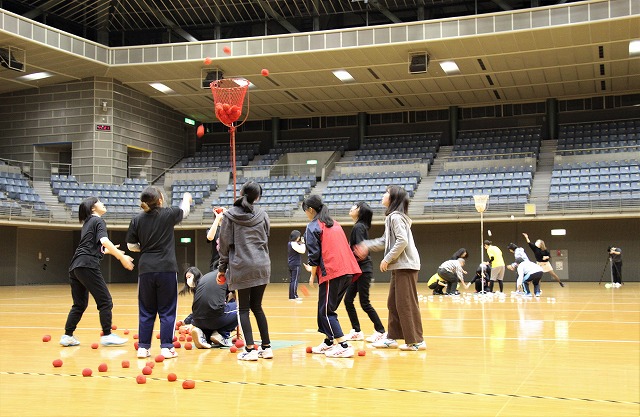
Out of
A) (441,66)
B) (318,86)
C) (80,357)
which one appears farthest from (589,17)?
(80,357)

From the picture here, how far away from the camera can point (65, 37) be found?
24391 millimetres

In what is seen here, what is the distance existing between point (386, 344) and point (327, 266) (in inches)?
44.4

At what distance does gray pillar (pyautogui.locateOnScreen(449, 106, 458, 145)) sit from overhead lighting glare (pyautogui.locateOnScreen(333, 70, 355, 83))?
6235 millimetres

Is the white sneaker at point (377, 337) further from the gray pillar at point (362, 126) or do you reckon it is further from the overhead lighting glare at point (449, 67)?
the gray pillar at point (362, 126)

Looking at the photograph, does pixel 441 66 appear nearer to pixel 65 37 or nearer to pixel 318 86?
pixel 318 86

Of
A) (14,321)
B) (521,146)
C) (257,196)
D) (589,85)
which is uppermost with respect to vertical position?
(589,85)

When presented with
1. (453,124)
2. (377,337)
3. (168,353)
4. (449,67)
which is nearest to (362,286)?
(377,337)

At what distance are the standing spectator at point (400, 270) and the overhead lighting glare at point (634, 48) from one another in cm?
1900

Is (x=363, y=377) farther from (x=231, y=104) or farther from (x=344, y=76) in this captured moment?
(x=344, y=76)

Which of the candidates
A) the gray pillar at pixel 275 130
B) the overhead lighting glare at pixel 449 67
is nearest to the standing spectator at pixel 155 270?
the overhead lighting glare at pixel 449 67

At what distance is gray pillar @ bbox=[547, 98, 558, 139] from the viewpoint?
30.0 metres

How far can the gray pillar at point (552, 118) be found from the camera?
98.3 ft

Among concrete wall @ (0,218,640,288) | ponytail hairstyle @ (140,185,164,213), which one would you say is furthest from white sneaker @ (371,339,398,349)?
concrete wall @ (0,218,640,288)

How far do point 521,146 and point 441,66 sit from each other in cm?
577
